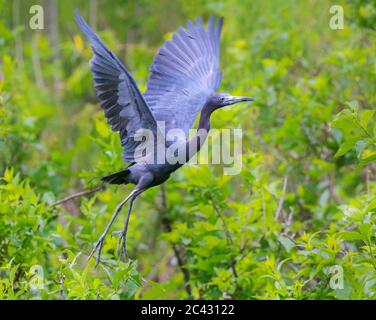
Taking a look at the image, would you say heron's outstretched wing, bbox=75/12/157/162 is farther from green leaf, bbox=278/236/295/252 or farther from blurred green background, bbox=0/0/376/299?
green leaf, bbox=278/236/295/252

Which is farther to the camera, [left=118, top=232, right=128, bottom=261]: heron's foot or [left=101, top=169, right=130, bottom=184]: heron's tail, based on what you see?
[left=101, top=169, right=130, bottom=184]: heron's tail

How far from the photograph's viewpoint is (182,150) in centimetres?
551

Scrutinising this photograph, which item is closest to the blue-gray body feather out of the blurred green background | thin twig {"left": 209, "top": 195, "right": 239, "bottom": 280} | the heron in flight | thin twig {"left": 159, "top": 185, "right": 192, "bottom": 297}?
the heron in flight

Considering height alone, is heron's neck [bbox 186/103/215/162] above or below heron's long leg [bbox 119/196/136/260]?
above

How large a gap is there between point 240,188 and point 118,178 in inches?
76.2

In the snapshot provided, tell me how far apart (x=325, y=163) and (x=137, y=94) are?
2700 millimetres

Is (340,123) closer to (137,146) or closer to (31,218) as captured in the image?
(137,146)

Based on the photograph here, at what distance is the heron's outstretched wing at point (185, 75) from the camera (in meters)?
6.23

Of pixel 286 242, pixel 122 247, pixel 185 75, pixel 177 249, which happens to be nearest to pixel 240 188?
pixel 177 249

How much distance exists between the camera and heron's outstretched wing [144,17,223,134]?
6.23 m

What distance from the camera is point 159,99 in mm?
6328

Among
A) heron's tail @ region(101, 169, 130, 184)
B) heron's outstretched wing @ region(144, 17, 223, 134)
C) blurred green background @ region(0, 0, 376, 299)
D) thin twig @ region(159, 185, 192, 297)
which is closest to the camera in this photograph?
blurred green background @ region(0, 0, 376, 299)

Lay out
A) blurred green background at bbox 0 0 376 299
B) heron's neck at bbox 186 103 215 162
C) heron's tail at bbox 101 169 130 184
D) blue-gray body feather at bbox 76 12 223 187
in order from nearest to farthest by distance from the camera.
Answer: blurred green background at bbox 0 0 376 299 → blue-gray body feather at bbox 76 12 223 187 → heron's neck at bbox 186 103 215 162 → heron's tail at bbox 101 169 130 184

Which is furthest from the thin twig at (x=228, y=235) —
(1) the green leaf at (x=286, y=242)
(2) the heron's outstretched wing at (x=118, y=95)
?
(2) the heron's outstretched wing at (x=118, y=95)
